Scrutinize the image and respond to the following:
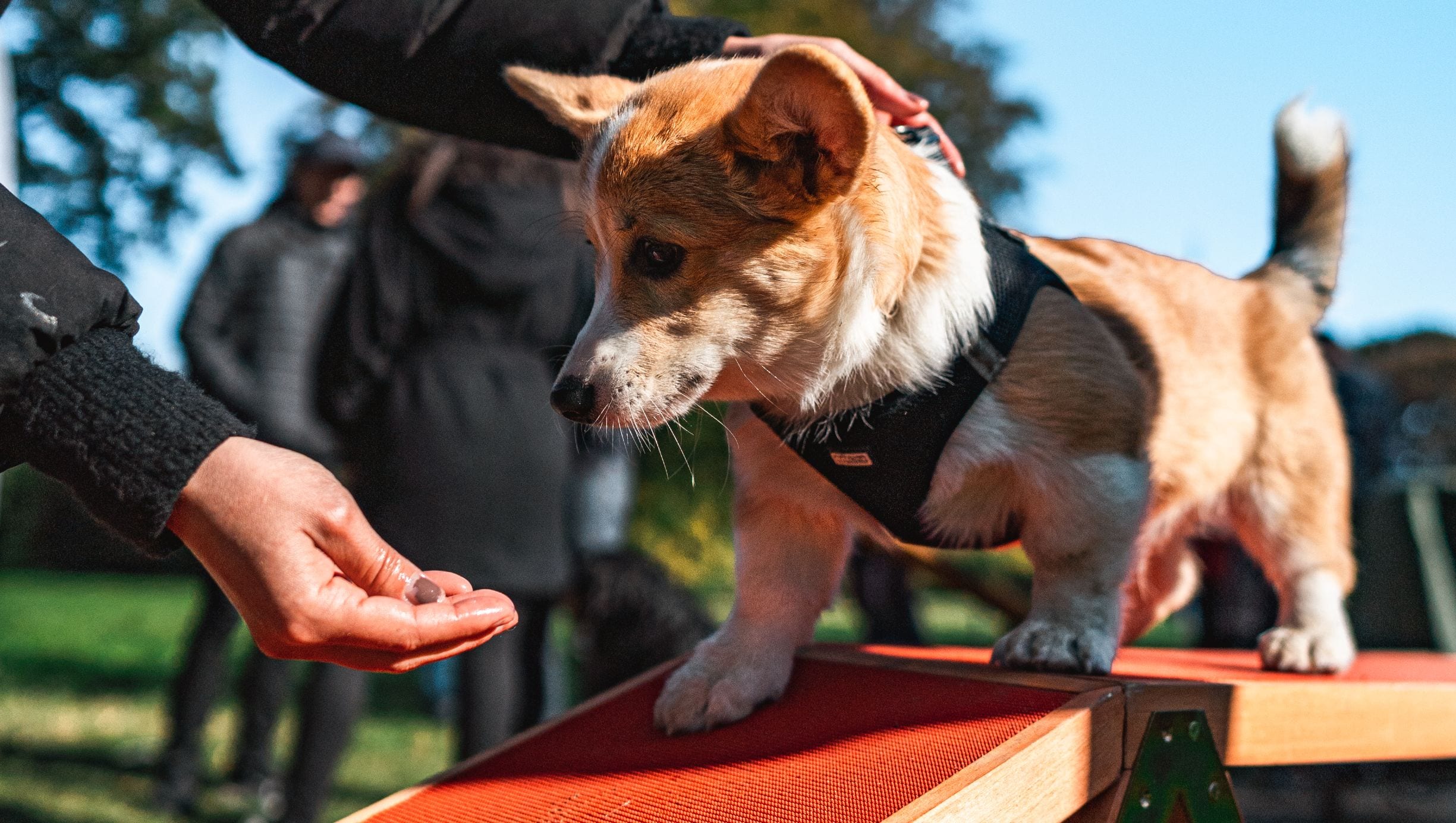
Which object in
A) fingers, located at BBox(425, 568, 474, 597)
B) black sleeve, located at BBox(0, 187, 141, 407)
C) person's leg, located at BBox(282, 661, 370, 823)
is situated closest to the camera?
black sleeve, located at BBox(0, 187, 141, 407)

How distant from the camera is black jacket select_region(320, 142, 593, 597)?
12.4 feet

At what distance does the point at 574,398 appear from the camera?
75.7 inches

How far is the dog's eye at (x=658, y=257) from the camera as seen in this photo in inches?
81.7

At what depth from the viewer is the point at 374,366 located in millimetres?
3980

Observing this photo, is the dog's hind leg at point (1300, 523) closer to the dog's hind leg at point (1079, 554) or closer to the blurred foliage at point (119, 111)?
the dog's hind leg at point (1079, 554)

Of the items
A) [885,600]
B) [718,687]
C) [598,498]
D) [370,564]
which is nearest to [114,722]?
[598,498]

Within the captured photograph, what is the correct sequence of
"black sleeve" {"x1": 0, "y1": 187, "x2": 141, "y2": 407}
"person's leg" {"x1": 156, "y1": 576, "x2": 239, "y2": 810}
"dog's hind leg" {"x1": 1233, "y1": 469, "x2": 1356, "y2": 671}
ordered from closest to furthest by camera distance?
"black sleeve" {"x1": 0, "y1": 187, "x2": 141, "y2": 407} → "dog's hind leg" {"x1": 1233, "y1": 469, "x2": 1356, "y2": 671} → "person's leg" {"x1": 156, "y1": 576, "x2": 239, "y2": 810}

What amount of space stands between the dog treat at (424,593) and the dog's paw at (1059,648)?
1112mm

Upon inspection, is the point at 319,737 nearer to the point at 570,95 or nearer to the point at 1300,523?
the point at 570,95

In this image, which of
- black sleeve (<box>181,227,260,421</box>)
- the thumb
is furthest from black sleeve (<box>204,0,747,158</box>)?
black sleeve (<box>181,227,260,421</box>)

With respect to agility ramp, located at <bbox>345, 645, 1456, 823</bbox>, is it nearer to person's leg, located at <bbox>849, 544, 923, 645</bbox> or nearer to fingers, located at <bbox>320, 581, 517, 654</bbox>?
fingers, located at <bbox>320, 581, 517, 654</bbox>

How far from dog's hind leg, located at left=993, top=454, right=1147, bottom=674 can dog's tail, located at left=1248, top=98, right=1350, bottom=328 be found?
152 centimetres

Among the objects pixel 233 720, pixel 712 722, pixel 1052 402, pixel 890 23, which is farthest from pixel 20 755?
pixel 890 23

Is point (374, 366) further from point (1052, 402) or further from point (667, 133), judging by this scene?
point (1052, 402)
